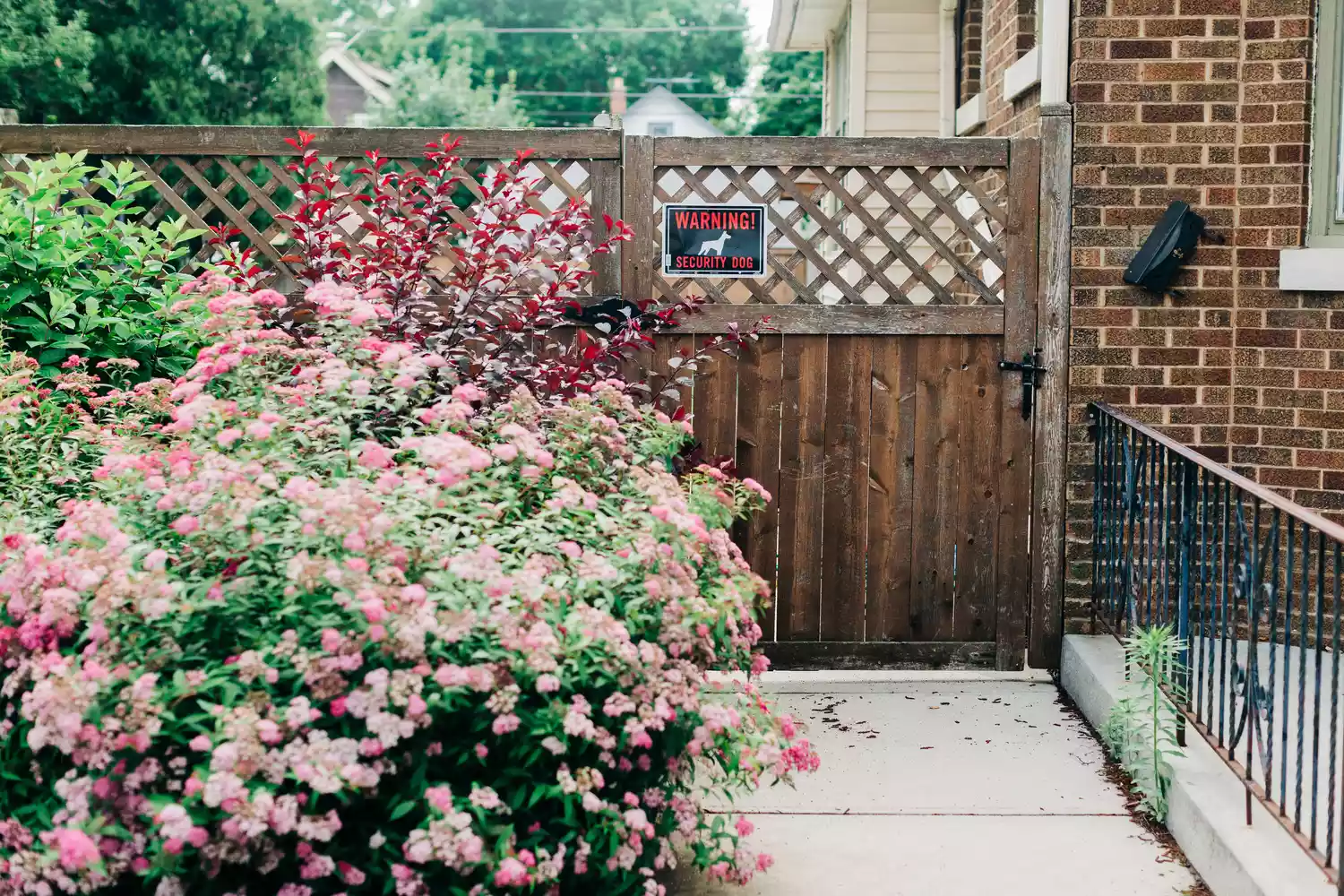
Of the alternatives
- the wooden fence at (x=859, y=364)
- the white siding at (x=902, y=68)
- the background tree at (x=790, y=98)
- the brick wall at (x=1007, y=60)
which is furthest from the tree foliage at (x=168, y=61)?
the background tree at (x=790, y=98)

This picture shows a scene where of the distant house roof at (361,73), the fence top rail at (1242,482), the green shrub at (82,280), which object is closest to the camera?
the fence top rail at (1242,482)

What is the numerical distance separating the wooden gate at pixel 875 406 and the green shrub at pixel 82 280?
1706 mm

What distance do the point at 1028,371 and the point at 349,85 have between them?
129ft

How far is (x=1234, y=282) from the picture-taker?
5262 mm

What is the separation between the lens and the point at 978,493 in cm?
552

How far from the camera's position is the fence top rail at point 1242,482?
9.70 feet

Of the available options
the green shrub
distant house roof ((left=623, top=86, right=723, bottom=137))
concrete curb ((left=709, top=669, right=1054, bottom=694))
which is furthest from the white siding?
distant house roof ((left=623, top=86, right=723, bottom=137))

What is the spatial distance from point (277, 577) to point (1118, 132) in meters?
3.73

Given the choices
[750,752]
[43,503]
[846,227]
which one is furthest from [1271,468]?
[846,227]

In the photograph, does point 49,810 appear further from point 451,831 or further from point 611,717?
point 611,717

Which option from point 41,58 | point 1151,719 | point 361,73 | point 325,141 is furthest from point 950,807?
point 361,73

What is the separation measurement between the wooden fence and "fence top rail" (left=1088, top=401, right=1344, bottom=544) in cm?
32

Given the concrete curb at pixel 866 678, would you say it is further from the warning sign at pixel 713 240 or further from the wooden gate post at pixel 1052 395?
the warning sign at pixel 713 240

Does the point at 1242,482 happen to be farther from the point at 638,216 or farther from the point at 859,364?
the point at 638,216
